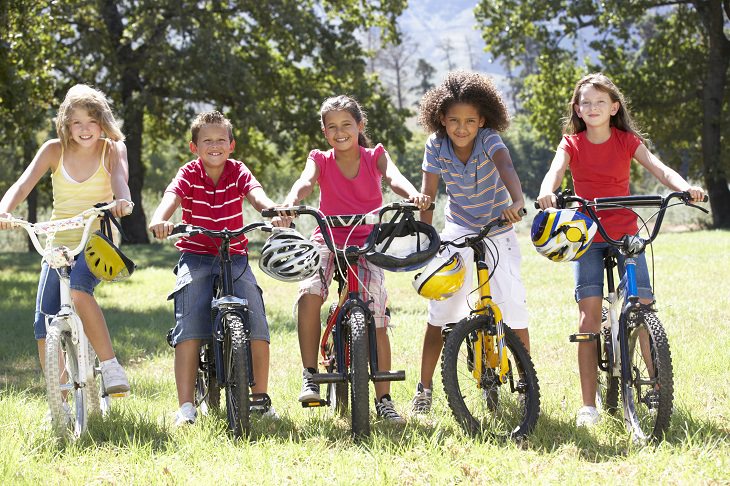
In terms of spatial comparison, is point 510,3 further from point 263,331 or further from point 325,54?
point 263,331

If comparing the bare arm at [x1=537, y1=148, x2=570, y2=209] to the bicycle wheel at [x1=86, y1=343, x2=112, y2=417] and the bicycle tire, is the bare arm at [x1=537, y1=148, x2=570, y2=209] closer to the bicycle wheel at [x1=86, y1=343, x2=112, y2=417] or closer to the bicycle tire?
the bicycle tire

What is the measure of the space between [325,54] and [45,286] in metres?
20.2

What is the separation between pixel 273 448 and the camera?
457 centimetres

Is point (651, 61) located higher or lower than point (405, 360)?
higher

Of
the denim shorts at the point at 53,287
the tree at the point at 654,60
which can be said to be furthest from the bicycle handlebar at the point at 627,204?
the tree at the point at 654,60

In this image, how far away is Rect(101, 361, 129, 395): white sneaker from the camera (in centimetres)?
504

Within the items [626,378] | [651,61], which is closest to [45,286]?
[626,378]

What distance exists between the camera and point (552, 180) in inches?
199

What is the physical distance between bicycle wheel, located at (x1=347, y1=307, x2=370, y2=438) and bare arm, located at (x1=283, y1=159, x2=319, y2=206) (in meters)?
0.76

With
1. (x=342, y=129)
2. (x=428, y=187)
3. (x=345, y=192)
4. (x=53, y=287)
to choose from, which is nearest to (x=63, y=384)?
(x=53, y=287)

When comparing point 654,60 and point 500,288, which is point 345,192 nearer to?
point 500,288

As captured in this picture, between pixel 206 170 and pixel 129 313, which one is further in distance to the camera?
pixel 129 313

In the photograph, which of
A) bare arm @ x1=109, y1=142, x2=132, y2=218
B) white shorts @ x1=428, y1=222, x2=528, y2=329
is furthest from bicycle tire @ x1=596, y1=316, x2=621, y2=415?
bare arm @ x1=109, y1=142, x2=132, y2=218

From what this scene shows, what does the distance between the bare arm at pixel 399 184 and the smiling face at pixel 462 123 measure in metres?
0.38
